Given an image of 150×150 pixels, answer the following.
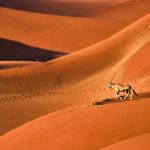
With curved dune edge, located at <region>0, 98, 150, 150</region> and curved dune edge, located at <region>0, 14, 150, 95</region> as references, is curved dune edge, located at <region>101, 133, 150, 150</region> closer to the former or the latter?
curved dune edge, located at <region>0, 98, 150, 150</region>

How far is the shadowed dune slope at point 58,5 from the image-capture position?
34659 millimetres

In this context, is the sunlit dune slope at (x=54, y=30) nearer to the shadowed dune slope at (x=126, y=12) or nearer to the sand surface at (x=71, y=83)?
the sand surface at (x=71, y=83)

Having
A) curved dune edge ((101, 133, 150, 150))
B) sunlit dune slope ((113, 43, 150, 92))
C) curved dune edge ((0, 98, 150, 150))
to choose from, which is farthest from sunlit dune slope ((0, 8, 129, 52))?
curved dune edge ((101, 133, 150, 150))

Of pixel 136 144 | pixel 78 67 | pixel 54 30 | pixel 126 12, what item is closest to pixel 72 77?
pixel 78 67

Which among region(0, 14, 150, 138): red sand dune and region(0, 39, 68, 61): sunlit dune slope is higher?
region(0, 39, 68, 61): sunlit dune slope

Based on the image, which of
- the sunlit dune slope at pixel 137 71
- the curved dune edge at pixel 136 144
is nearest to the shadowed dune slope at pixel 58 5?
the sunlit dune slope at pixel 137 71

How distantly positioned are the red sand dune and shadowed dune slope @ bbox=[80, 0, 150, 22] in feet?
56.8

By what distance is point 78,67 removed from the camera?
11617 mm

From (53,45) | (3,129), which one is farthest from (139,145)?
(53,45)

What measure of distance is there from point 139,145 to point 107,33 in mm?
18618

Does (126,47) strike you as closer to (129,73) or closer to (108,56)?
(108,56)

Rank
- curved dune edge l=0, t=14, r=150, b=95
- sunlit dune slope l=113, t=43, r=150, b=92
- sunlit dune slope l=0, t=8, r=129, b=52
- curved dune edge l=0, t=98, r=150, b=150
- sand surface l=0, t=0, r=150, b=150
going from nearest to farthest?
curved dune edge l=0, t=98, r=150, b=150 < sand surface l=0, t=0, r=150, b=150 < sunlit dune slope l=113, t=43, r=150, b=92 < curved dune edge l=0, t=14, r=150, b=95 < sunlit dune slope l=0, t=8, r=129, b=52

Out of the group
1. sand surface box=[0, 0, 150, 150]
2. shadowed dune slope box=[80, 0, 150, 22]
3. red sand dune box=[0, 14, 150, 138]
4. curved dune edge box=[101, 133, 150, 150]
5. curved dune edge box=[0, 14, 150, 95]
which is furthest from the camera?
Answer: shadowed dune slope box=[80, 0, 150, 22]

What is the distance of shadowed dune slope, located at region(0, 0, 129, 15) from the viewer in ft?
114
